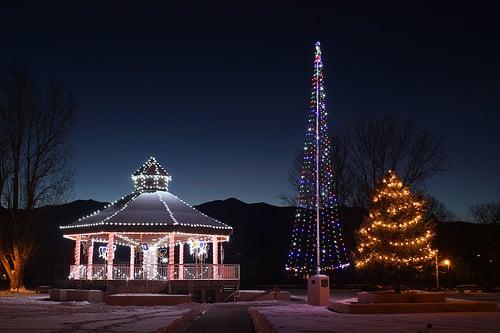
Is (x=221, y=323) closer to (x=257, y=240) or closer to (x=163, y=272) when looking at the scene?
(x=163, y=272)

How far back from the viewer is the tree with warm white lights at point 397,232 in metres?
26.5

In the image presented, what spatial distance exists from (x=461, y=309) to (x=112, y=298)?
14774mm

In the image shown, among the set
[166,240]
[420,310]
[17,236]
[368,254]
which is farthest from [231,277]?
[17,236]

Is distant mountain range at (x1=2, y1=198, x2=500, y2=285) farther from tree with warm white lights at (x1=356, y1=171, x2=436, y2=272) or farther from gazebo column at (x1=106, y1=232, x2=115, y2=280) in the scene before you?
tree with warm white lights at (x1=356, y1=171, x2=436, y2=272)

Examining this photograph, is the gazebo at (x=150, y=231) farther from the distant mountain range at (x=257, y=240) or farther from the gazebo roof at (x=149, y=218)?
the distant mountain range at (x=257, y=240)

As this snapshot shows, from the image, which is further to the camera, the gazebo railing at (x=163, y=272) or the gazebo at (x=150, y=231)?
the gazebo railing at (x=163, y=272)

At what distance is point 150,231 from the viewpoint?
31.0m

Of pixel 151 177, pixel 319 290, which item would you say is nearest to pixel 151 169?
pixel 151 177

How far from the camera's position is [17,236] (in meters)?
40.5

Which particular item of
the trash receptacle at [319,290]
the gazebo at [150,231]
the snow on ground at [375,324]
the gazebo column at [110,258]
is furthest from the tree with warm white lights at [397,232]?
the gazebo column at [110,258]

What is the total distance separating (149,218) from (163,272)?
342cm

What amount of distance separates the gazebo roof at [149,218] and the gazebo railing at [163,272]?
1.85m

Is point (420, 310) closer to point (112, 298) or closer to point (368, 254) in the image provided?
point (368, 254)

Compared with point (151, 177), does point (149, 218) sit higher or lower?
lower
